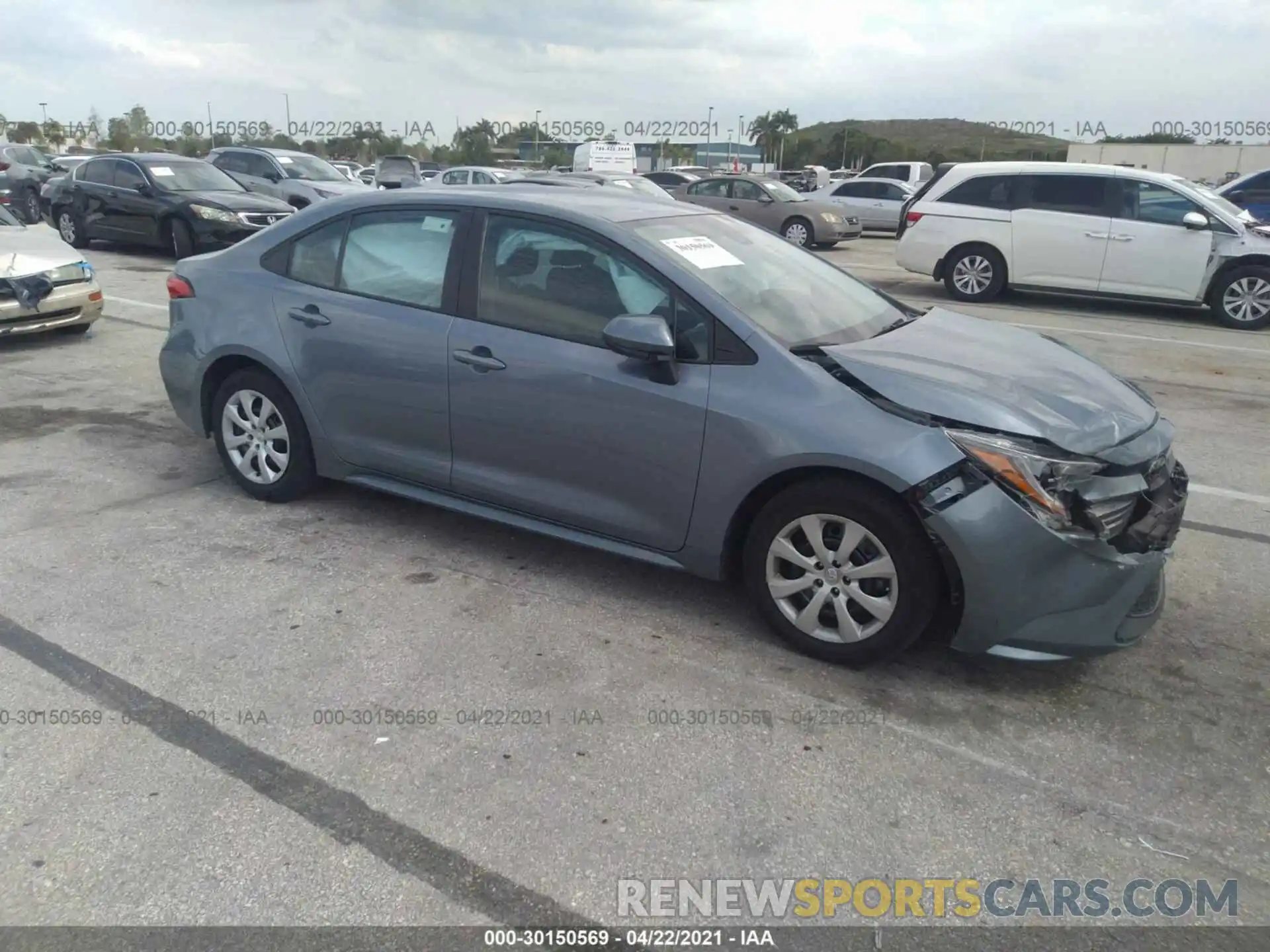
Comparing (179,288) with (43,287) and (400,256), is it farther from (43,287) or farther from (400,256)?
(43,287)

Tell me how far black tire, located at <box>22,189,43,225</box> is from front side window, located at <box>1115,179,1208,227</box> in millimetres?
20461

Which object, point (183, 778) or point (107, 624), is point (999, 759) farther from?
point (107, 624)

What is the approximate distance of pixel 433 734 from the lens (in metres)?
3.26

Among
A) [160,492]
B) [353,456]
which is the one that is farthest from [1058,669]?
[160,492]

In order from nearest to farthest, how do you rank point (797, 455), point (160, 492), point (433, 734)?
point (433, 734) < point (797, 455) < point (160, 492)

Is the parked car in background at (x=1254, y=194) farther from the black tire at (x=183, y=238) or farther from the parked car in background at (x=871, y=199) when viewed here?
the black tire at (x=183, y=238)

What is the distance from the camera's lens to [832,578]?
359cm

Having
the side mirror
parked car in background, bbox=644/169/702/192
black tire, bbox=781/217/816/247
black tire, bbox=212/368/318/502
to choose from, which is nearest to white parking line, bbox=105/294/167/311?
black tire, bbox=212/368/318/502

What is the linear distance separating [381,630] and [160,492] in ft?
7.15

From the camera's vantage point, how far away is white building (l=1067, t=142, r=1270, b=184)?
4900 cm

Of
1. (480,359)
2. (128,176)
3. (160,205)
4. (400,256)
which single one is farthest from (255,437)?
(128,176)

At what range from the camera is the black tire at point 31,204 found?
830 inches

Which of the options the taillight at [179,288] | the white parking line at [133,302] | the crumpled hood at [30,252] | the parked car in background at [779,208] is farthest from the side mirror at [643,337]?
the parked car in background at [779,208]

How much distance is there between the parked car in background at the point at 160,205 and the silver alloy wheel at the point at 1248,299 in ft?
40.0
